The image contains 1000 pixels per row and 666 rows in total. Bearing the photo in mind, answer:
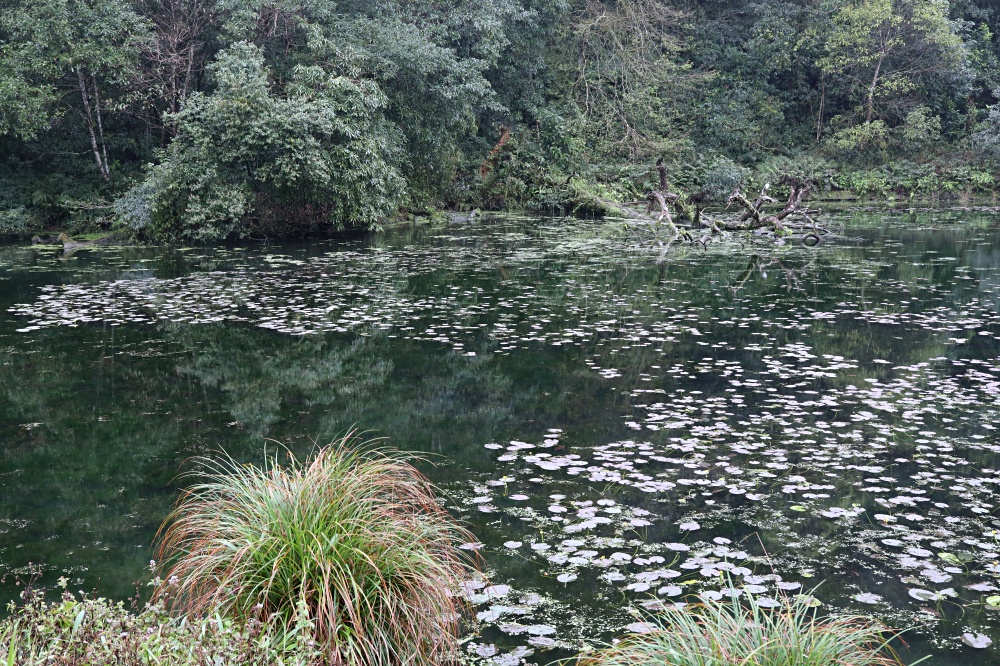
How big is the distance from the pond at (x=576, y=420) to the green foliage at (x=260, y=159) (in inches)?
191

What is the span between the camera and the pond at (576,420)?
4719 mm

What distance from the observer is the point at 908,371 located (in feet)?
29.2

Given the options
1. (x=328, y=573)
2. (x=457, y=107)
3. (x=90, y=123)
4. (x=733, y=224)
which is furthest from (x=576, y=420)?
(x=90, y=123)

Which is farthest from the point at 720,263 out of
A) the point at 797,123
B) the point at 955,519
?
the point at 797,123

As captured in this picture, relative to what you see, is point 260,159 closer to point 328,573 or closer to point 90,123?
point 90,123

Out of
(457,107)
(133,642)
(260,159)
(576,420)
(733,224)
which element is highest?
(457,107)

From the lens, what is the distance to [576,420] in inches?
297

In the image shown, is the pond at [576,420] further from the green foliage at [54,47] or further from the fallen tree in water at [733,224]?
the green foliage at [54,47]

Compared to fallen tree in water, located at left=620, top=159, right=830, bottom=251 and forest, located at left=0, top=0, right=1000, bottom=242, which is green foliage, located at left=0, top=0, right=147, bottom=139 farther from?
fallen tree in water, located at left=620, top=159, right=830, bottom=251

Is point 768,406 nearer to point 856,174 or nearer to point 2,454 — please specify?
point 2,454

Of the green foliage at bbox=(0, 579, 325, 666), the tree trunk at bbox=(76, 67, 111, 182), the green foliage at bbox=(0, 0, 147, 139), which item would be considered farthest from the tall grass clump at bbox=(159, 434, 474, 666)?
the tree trunk at bbox=(76, 67, 111, 182)

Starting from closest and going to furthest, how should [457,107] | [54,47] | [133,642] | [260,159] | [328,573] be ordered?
[133,642]
[328,573]
[260,159]
[54,47]
[457,107]

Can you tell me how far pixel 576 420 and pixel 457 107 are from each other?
65.4 feet

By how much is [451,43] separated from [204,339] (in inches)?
784
